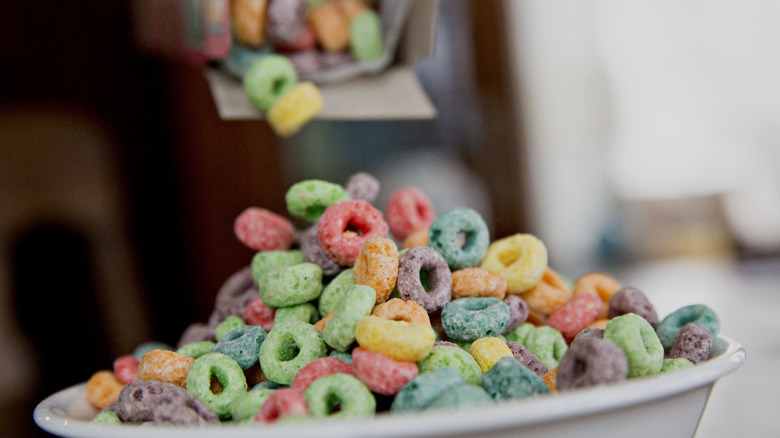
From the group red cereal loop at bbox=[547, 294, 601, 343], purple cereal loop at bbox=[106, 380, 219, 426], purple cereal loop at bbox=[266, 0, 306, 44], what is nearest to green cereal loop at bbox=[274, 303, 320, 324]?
purple cereal loop at bbox=[106, 380, 219, 426]

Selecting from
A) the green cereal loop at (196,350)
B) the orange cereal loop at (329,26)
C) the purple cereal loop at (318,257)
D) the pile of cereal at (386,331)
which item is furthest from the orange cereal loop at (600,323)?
the orange cereal loop at (329,26)

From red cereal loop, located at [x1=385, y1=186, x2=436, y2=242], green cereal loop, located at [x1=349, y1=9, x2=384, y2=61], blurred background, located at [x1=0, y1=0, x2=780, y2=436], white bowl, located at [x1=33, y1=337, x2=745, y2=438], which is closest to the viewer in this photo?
white bowl, located at [x1=33, y1=337, x2=745, y2=438]

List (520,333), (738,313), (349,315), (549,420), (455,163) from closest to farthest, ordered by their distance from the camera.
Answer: (549,420) < (349,315) < (520,333) < (738,313) < (455,163)

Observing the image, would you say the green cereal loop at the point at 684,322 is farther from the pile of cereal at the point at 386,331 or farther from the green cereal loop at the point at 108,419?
the green cereal loop at the point at 108,419

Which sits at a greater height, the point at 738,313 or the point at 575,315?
the point at 575,315

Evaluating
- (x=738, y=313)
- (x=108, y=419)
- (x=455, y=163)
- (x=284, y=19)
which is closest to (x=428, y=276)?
(x=108, y=419)

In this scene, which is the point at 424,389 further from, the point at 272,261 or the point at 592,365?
the point at 272,261

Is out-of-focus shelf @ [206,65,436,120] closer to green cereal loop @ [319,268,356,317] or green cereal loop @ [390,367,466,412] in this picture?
green cereal loop @ [319,268,356,317]
